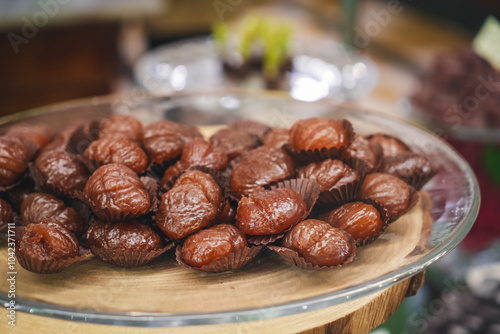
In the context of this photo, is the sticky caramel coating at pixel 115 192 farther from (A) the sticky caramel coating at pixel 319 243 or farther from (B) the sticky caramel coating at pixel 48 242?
(A) the sticky caramel coating at pixel 319 243

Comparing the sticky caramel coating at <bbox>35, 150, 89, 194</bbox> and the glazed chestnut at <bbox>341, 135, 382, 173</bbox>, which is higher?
the glazed chestnut at <bbox>341, 135, 382, 173</bbox>

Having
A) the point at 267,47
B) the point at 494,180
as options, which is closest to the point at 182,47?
the point at 267,47

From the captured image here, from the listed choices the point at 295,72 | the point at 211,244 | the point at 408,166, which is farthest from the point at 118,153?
the point at 295,72

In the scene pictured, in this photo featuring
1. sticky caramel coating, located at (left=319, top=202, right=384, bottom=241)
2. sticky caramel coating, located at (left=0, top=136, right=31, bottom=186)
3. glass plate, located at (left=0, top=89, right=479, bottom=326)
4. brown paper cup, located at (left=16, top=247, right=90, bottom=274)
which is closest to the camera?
glass plate, located at (left=0, top=89, right=479, bottom=326)

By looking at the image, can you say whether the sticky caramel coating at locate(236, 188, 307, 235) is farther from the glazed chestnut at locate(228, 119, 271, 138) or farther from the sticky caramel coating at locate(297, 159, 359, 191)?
the glazed chestnut at locate(228, 119, 271, 138)

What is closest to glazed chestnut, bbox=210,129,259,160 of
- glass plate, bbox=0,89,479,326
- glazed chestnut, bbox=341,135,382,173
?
glazed chestnut, bbox=341,135,382,173

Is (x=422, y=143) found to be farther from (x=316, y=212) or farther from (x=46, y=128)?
(x=46, y=128)

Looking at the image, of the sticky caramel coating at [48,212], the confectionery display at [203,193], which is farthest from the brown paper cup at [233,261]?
the sticky caramel coating at [48,212]
